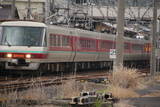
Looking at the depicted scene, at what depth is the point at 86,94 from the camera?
12.9 meters

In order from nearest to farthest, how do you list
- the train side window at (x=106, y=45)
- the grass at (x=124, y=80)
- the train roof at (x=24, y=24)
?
the grass at (x=124, y=80), the train roof at (x=24, y=24), the train side window at (x=106, y=45)

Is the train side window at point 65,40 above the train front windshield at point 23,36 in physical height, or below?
below

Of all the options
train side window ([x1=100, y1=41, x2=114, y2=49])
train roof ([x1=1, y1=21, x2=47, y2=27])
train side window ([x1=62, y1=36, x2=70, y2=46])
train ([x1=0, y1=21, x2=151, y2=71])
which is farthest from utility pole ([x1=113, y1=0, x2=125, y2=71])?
train side window ([x1=100, y1=41, x2=114, y2=49])

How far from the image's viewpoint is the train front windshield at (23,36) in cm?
2141

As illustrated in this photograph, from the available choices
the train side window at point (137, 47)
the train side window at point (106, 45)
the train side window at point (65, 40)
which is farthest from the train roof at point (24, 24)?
the train side window at point (137, 47)

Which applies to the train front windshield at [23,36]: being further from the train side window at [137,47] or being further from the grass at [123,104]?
the train side window at [137,47]

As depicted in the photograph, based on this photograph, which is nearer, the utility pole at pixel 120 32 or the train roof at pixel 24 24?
the utility pole at pixel 120 32

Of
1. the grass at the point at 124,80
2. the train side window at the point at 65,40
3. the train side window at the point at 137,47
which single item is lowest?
the train side window at the point at 137,47

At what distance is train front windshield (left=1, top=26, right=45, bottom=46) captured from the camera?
2141 cm

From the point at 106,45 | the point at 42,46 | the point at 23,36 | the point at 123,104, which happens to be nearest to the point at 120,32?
the point at 42,46

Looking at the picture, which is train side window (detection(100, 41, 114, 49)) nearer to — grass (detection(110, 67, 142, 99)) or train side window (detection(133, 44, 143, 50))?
train side window (detection(133, 44, 143, 50))

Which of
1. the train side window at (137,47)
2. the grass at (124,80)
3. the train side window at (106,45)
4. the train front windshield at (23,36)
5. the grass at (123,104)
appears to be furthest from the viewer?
the train side window at (137,47)

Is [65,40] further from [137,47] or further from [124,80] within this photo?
[137,47]

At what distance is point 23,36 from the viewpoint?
2142 cm
